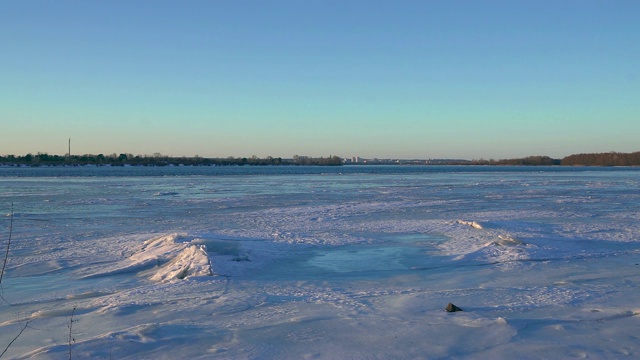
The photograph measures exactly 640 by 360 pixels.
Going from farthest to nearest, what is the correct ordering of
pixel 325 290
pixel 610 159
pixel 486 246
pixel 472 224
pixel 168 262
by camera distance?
pixel 610 159 → pixel 472 224 → pixel 486 246 → pixel 168 262 → pixel 325 290

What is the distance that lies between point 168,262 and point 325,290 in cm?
282

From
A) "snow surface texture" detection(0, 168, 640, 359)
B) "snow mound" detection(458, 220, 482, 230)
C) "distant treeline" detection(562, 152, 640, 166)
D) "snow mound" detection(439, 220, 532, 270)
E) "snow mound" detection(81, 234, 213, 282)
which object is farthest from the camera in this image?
"distant treeline" detection(562, 152, 640, 166)

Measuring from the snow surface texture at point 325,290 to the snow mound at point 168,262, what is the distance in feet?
0.10

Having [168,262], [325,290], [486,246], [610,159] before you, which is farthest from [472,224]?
[610,159]

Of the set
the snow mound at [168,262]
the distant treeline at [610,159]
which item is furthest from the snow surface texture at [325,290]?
the distant treeline at [610,159]

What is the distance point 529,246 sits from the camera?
9.84m

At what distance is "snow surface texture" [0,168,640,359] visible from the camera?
4.88 m

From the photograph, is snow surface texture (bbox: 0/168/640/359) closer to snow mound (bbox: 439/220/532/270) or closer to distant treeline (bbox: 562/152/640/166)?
snow mound (bbox: 439/220/532/270)

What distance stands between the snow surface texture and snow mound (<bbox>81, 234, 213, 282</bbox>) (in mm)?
30

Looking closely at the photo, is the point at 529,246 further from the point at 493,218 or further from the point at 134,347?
the point at 134,347

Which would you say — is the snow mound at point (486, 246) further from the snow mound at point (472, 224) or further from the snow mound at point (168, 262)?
the snow mound at point (168, 262)

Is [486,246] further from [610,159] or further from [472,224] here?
[610,159]

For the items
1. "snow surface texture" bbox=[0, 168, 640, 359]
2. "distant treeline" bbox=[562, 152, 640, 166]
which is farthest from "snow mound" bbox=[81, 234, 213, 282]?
"distant treeline" bbox=[562, 152, 640, 166]

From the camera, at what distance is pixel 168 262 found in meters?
8.48
